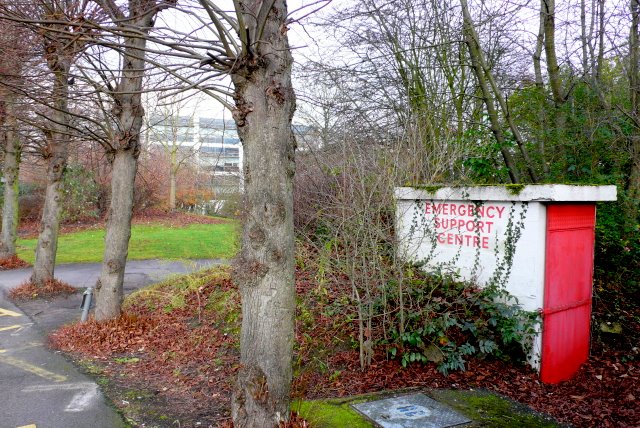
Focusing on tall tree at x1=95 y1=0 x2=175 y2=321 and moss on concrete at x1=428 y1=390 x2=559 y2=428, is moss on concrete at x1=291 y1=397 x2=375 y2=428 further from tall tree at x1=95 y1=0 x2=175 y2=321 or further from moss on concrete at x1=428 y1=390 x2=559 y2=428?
tall tree at x1=95 y1=0 x2=175 y2=321

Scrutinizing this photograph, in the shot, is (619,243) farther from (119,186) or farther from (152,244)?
(152,244)

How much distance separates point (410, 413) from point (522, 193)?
9.23ft

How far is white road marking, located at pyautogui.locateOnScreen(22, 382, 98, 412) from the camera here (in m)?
5.08

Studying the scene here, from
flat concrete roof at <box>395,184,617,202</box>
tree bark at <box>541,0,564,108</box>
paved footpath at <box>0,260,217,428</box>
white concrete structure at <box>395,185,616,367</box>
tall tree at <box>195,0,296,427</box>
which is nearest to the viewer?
tall tree at <box>195,0,296,427</box>

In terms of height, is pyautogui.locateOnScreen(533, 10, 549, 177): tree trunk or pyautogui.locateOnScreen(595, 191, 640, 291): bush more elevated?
pyautogui.locateOnScreen(533, 10, 549, 177): tree trunk

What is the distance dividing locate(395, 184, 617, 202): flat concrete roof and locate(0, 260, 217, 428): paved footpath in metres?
4.62

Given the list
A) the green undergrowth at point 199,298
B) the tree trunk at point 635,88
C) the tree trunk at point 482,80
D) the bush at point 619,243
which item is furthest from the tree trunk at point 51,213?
the tree trunk at point 635,88

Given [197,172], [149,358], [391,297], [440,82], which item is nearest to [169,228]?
[197,172]

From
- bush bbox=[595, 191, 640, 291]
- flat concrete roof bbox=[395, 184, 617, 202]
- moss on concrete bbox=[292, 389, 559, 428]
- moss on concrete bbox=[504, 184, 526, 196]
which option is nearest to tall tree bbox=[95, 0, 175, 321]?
flat concrete roof bbox=[395, 184, 617, 202]

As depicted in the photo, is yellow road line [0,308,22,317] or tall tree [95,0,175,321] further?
yellow road line [0,308,22,317]

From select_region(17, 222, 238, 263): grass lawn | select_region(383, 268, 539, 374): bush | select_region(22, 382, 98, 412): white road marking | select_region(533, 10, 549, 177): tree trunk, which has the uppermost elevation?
select_region(533, 10, 549, 177): tree trunk

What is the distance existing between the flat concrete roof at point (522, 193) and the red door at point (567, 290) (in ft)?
0.58

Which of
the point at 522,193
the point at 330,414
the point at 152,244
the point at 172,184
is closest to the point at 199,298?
the point at 330,414

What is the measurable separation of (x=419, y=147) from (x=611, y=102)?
123 inches
